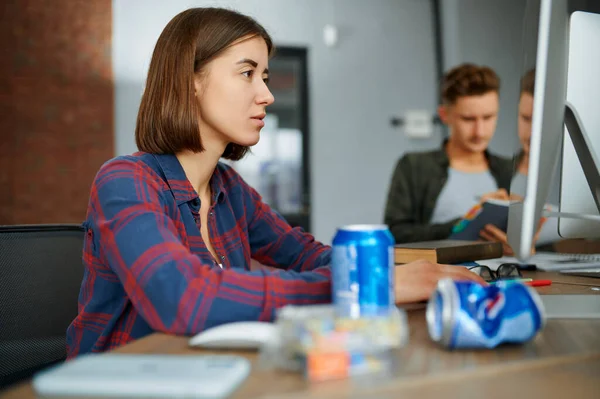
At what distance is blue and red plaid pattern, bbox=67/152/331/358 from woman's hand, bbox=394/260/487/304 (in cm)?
11

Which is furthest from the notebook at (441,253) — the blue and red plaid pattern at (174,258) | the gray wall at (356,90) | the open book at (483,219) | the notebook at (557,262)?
the gray wall at (356,90)

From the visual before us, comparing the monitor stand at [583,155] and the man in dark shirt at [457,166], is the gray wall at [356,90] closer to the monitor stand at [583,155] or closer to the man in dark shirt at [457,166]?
the man in dark shirt at [457,166]

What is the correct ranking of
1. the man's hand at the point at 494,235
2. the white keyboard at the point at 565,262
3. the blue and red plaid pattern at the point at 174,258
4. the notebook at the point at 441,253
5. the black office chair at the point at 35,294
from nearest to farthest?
the blue and red plaid pattern at the point at 174,258, the black office chair at the point at 35,294, the notebook at the point at 441,253, the white keyboard at the point at 565,262, the man's hand at the point at 494,235

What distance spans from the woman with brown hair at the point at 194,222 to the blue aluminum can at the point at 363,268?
0.14m

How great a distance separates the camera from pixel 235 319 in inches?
30.9

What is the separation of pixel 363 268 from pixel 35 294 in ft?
2.61

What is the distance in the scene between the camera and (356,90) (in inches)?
183

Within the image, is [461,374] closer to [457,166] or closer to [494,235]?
[494,235]

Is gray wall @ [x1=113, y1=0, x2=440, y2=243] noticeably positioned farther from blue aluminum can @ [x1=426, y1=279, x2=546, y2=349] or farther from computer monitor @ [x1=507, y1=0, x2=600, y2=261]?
blue aluminum can @ [x1=426, y1=279, x2=546, y2=349]

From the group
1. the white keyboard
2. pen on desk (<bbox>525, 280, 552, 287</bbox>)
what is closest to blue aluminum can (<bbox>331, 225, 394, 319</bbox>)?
pen on desk (<bbox>525, 280, 552, 287</bbox>)

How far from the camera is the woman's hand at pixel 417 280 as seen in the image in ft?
3.03

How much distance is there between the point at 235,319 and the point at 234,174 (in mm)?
725

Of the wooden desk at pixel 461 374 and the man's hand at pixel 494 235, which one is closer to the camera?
the wooden desk at pixel 461 374

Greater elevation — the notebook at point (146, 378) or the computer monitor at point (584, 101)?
the computer monitor at point (584, 101)
